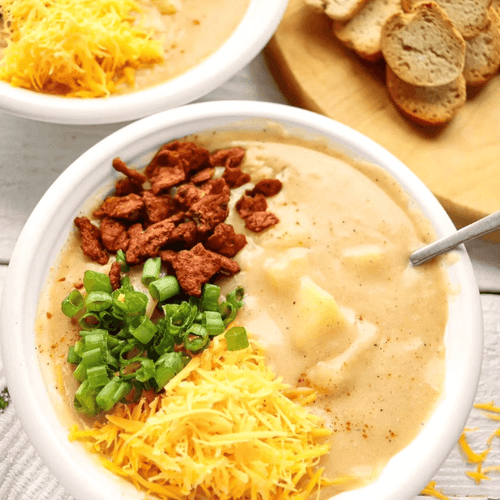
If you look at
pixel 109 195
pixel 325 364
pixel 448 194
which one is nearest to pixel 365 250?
pixel 325 364

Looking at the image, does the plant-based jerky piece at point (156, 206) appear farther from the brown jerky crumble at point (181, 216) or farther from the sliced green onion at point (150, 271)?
the sliced green onion at point (150, 271)

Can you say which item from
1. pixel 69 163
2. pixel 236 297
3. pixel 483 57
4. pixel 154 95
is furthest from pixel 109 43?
pixel 483 57

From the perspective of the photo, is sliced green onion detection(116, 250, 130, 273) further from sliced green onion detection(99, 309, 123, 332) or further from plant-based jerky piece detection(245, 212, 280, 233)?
plant-based jerky piece detection(245, 212, 280, 233)

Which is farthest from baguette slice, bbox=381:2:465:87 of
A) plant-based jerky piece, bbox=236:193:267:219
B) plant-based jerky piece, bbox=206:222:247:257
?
plant-based jerky piece, bbox=206:222:247:257

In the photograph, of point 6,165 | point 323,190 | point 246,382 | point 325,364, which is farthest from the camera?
point 6,165

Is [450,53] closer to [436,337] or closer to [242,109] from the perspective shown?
[242,109]
